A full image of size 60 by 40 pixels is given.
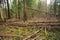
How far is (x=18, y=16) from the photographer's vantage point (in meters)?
3.26

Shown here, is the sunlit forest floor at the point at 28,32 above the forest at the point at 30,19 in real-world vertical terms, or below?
below

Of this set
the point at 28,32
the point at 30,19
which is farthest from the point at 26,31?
the point at 30,19

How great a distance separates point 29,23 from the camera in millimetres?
3262

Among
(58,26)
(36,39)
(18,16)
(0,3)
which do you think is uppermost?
(0,3)

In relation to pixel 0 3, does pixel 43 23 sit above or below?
below

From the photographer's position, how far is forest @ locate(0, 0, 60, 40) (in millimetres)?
3217

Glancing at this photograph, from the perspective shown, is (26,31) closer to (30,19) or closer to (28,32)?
(28,32)

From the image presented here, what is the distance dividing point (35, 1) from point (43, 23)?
54 centimetres

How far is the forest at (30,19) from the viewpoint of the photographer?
322 cm

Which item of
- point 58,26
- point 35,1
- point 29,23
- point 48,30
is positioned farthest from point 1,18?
point 58,26

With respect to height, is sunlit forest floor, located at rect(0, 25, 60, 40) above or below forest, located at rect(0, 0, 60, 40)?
below

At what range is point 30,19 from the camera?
10.6 ft

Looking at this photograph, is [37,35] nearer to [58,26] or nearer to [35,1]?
[58,26]

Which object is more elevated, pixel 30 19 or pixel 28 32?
pixel 30 19
